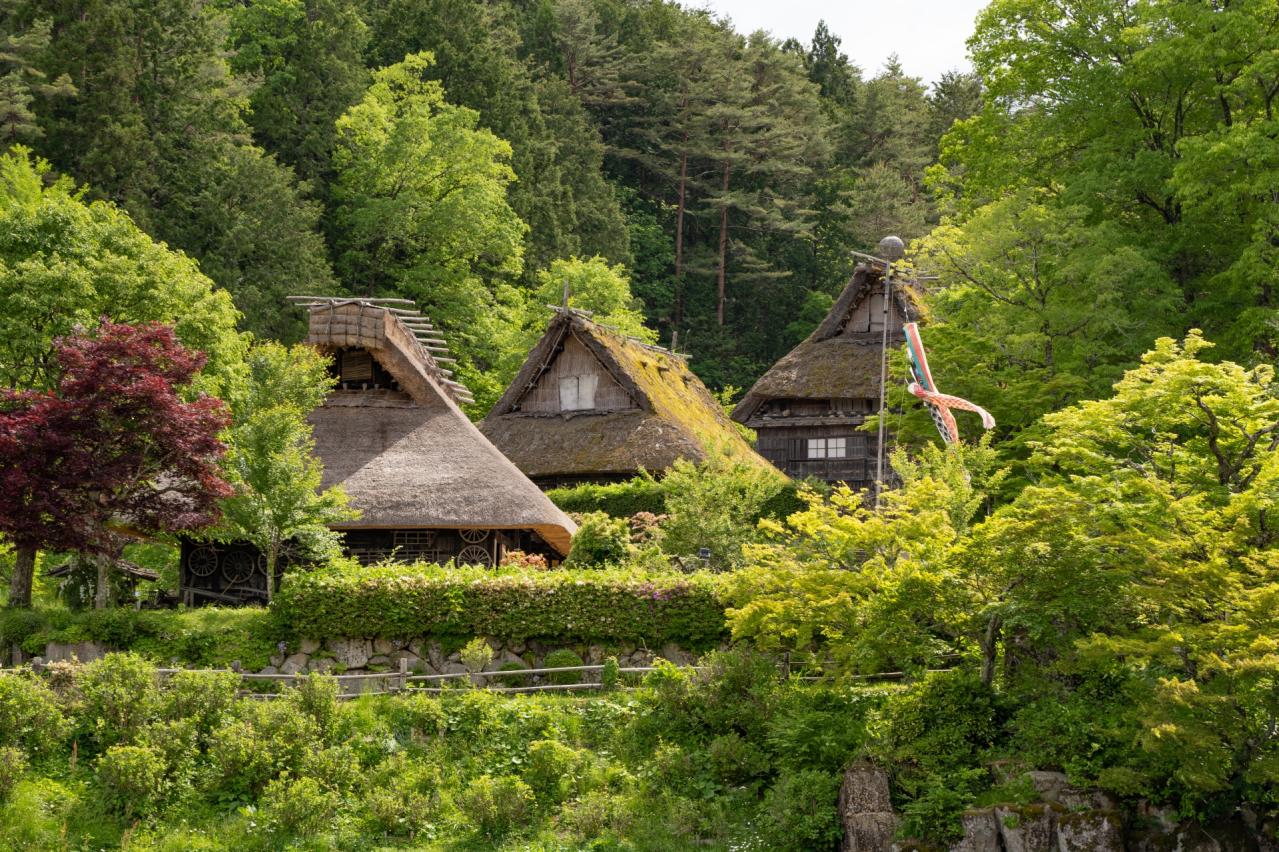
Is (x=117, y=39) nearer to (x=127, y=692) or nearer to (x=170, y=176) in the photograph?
(x=170, y=176)

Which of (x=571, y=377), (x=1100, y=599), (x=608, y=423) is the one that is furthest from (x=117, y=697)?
(x=571, y=377)

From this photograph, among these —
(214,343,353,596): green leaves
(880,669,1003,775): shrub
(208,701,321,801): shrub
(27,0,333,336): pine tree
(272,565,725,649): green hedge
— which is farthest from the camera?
(27,0,333,336): pine tree

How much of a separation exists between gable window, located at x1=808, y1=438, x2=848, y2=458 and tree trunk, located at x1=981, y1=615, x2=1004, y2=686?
26.8 meters

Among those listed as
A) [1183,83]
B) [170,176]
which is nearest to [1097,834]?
[1183,83]

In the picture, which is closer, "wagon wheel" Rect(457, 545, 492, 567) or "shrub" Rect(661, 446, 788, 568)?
"shrub" Rect(661, 446, 788, 568)

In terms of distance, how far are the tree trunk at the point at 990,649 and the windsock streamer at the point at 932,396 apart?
32.2 ft

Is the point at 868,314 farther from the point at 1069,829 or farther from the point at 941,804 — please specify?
the point at 1069,829

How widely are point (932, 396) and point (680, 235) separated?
41.6 m

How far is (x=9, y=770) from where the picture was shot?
22859 mm

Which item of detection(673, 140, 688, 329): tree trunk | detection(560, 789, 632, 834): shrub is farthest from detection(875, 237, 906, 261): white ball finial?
detection(560, 789, 632, 834): shrub

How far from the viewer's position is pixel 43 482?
91.9 feet

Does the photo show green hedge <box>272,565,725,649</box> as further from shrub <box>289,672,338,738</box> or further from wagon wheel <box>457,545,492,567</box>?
wagon wheel <box>457,545,492,567</box>

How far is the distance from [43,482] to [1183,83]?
24.9 meters

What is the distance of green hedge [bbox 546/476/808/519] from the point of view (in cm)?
4128
